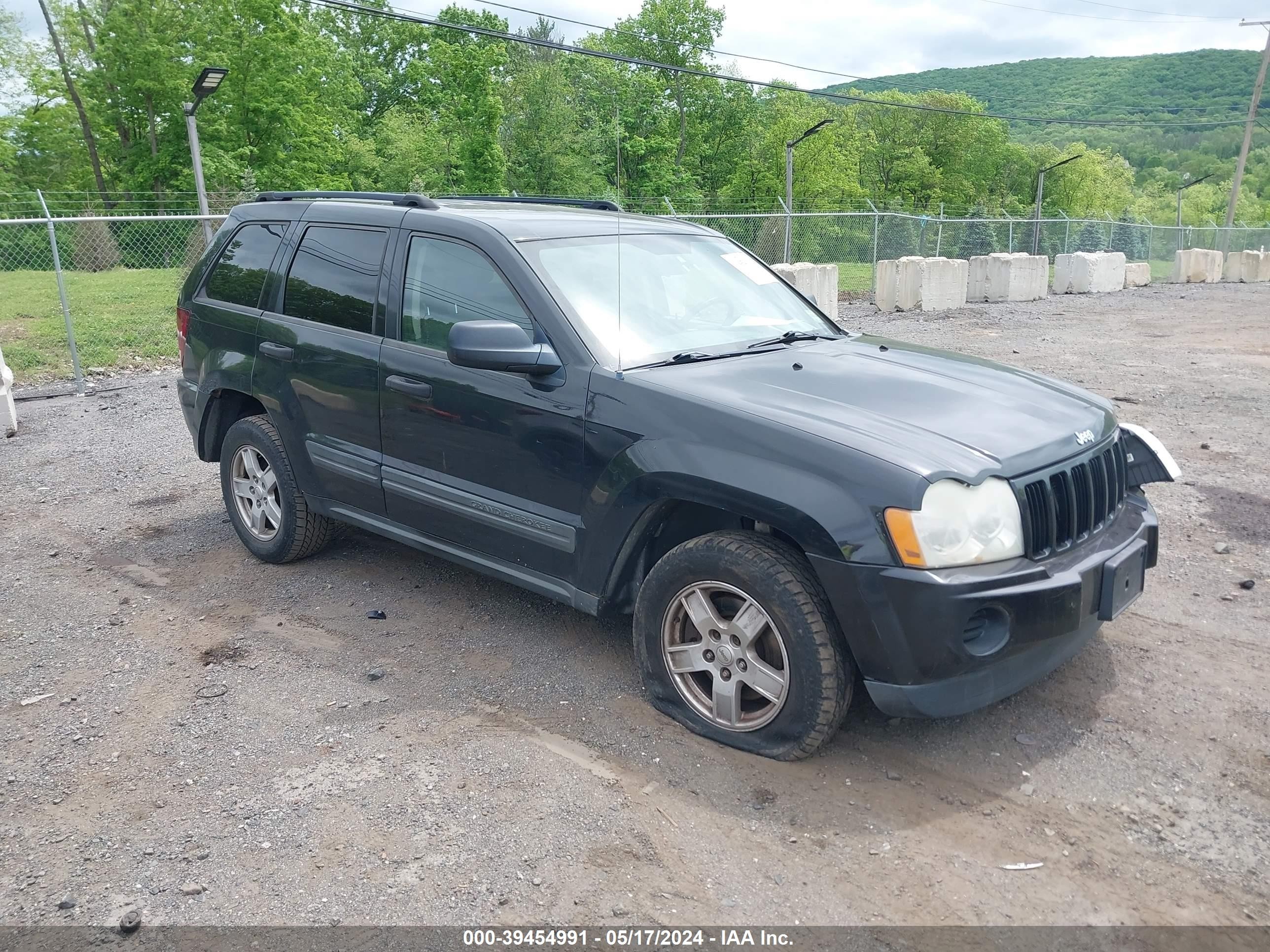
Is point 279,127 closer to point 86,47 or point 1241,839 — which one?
point 86,47

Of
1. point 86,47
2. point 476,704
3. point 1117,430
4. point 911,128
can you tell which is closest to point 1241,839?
point 1117,430

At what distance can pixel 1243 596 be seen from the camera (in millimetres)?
4844

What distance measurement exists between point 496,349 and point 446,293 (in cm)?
78

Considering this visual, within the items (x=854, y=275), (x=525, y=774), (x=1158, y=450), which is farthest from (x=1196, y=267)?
(x=525, y=774)

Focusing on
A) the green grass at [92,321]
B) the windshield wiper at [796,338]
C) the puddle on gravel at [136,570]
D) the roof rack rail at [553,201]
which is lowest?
the puddle on gravel at [136,570]

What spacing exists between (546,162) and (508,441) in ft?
94.7

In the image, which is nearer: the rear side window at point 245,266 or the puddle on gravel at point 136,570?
the rear side window at point 245,266

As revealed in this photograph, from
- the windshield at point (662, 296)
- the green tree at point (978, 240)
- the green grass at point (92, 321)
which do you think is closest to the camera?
the windshield at point (662, 296)

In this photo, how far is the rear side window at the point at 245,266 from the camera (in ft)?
17.0

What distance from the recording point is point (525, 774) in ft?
11.2

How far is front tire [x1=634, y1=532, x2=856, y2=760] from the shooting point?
128 inches

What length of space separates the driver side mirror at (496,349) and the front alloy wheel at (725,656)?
3.38ft

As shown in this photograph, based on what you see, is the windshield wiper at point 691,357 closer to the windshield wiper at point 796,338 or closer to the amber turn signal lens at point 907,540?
the windshield wiper at point 796,338

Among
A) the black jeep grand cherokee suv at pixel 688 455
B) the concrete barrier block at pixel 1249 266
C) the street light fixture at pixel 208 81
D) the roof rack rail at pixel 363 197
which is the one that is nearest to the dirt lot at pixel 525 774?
the black jeep grand cherokee suv at pixel 688 455
